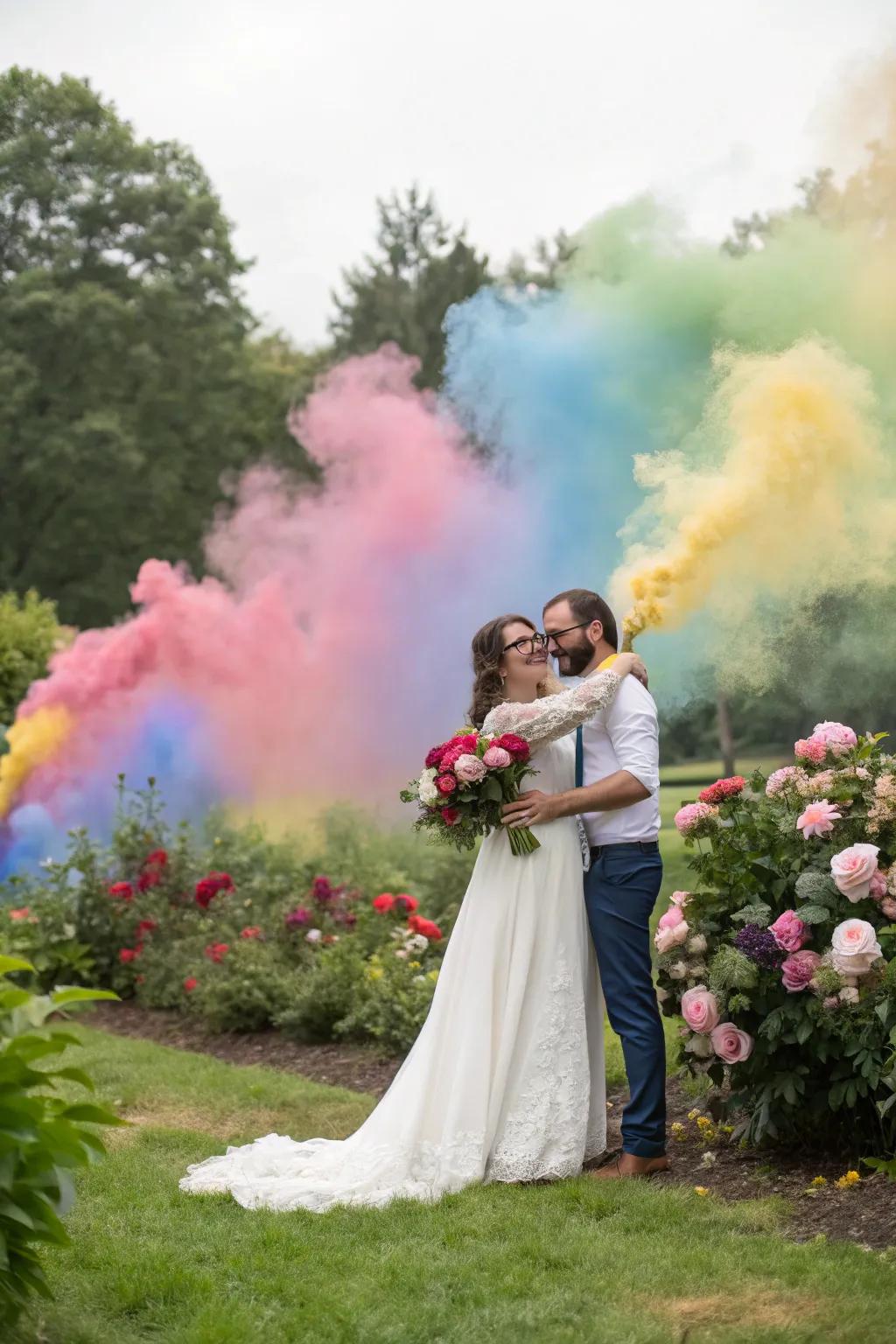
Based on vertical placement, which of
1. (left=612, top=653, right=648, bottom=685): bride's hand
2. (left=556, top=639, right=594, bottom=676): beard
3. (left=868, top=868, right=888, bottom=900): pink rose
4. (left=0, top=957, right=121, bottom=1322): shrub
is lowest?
(left=0, top=957, right=121, bottom=1322): shrub

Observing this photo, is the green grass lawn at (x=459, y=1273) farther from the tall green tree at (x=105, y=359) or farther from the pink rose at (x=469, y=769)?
the tall green tree at (x=105, y=359)

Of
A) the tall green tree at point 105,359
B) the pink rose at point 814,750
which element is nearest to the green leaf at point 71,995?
the pink rose at point 814,750

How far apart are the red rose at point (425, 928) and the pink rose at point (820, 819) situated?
3777mm

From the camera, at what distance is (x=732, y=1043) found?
4922 millimetres

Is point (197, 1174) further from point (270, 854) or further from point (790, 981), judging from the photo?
point (270, 854)

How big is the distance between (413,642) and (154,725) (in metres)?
2.53

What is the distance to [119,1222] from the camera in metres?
4.55

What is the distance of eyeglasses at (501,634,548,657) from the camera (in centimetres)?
527

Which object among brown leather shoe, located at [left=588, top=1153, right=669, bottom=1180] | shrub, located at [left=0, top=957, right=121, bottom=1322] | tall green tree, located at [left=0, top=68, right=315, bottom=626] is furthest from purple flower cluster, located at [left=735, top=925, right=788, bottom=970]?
tall green tree, located at [left=0, top=68, right=315, bottom=626]

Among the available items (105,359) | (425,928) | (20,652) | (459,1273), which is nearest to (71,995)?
(459,1273)

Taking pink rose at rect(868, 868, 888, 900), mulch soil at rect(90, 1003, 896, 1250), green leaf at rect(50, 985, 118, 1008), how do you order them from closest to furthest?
1. green leaf at rect(50, 985, 118, 1008)
2. mulch soil at rect(90, 1003, 896, 1250)
3. pink rose at rect(868, 868, 888, 900)

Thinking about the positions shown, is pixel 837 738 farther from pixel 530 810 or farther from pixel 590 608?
pixel 530 810

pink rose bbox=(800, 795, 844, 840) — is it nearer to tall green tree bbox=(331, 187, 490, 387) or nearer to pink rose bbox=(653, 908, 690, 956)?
pink rose bbox=(653, 908, 690, 956)

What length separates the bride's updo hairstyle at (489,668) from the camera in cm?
532
